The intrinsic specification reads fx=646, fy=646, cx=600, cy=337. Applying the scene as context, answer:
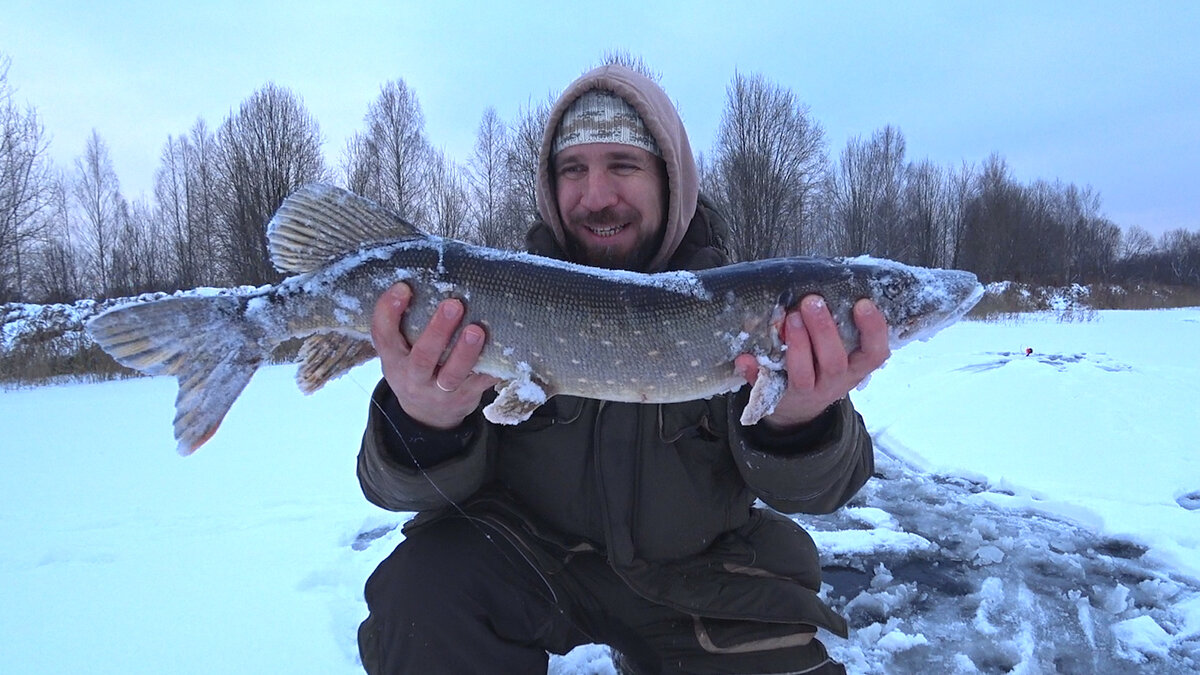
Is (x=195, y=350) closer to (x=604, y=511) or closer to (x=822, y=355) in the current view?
(x=604, y=511)

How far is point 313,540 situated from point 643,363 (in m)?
2.51

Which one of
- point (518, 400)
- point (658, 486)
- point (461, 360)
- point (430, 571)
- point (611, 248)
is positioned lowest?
point (430, 571)

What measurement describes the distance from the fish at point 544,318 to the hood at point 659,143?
2.44 ft

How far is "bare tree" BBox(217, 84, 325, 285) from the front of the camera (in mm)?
18375

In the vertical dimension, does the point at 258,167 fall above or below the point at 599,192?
above

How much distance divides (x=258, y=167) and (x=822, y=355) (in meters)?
20.4

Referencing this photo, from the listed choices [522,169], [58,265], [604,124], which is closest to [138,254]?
[58,265]

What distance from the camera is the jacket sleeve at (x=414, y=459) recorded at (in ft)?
6.01

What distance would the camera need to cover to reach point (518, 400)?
176 cm

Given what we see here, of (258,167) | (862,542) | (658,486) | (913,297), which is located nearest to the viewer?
(913,297)

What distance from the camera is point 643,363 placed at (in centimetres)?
179

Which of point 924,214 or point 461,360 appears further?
point 924,214

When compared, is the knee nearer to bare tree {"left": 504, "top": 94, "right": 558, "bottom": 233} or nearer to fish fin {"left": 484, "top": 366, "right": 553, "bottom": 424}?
fish fin {"left": 484, "top": 366, "right": 553, "bottom": 424}

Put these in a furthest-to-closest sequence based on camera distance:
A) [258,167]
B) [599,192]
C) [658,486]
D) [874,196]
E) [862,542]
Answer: [874,196] < [258,167] < [862,542] < [599,192] < [658,486]
